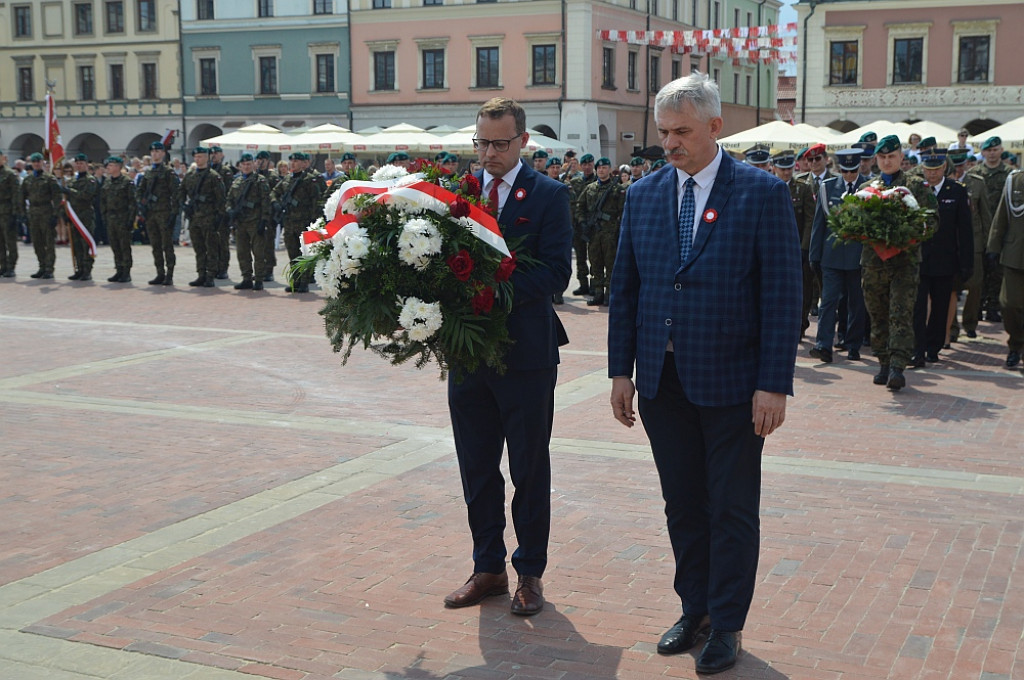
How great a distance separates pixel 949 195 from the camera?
37.1ft

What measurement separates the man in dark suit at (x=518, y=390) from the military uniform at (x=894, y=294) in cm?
583

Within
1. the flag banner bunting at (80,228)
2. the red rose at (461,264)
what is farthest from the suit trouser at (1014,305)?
the flag banner bunting at (80,228)

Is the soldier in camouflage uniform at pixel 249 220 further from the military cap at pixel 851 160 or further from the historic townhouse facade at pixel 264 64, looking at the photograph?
the historic townhouse facade at pixel 264 64

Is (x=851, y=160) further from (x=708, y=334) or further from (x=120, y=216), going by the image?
(x=120, y=216)

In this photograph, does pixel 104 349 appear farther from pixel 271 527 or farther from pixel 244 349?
pixel 271 527

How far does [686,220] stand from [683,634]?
1553 millimetres

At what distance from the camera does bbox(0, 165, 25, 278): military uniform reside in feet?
66.9

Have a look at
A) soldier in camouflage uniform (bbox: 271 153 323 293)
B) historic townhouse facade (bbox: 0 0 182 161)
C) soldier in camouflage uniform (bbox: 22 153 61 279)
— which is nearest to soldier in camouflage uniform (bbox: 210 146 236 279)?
soldier in camouflage uniform (bbox: 271 153 323 293)

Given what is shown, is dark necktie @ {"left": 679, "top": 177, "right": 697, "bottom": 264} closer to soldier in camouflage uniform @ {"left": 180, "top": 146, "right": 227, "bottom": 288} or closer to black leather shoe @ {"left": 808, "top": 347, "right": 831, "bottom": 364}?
black leather shoe @ {"left": 808, "top": 347, "right": 831, "bottom": 364}

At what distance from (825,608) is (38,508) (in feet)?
13.5

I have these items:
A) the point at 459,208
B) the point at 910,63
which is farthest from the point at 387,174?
the point at 910,63

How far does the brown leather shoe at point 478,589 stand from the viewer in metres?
5.05

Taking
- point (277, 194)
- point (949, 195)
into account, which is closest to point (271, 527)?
point (949, 195)

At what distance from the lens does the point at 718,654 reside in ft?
14.3
